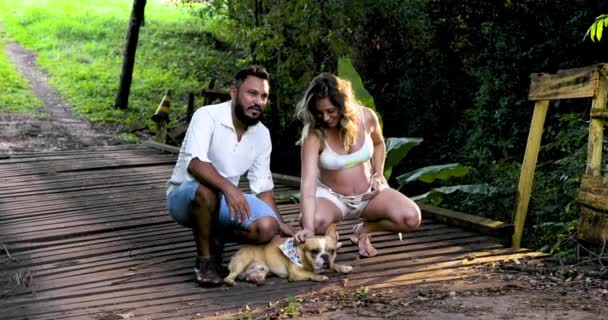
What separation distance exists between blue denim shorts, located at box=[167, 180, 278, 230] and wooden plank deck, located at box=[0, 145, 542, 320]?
357 mm

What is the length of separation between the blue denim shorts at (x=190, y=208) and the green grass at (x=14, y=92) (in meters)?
12.7

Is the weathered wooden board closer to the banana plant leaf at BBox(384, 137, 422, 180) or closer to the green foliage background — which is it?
the banana plant leaf at BBox(384, 137, 422, 180)

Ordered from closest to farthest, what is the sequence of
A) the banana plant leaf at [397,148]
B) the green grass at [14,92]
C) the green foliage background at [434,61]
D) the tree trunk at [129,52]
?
1. the banana plant leaf at [397,148]
2. the green foliage background at [434,61]
3. the tree trunk at [129,52]
4. the green grass at [14,92]

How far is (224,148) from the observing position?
15.1 ft

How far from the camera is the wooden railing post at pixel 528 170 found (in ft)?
17.8

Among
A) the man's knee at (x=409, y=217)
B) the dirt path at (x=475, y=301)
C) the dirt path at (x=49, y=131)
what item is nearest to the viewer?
the dirt path at (x=475, y=301)

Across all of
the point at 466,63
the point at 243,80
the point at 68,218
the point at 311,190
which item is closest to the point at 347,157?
the point at 311,190

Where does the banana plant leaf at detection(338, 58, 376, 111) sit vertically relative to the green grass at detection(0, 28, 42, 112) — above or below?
above

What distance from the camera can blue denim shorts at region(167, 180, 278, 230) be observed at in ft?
14.4

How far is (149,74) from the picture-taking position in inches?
802

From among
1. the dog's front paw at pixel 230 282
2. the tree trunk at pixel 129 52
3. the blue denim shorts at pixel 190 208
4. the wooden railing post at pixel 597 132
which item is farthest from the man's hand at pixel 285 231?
the tree trunk at pixel 129 52

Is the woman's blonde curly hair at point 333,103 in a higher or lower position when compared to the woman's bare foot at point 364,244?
higher

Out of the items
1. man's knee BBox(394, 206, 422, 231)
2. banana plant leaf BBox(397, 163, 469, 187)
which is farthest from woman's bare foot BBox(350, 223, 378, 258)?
banana plant leaf BBox(397, 163, 469, 187)

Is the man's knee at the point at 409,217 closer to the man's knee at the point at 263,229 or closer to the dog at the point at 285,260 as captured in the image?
the dog at the point at 285,260
